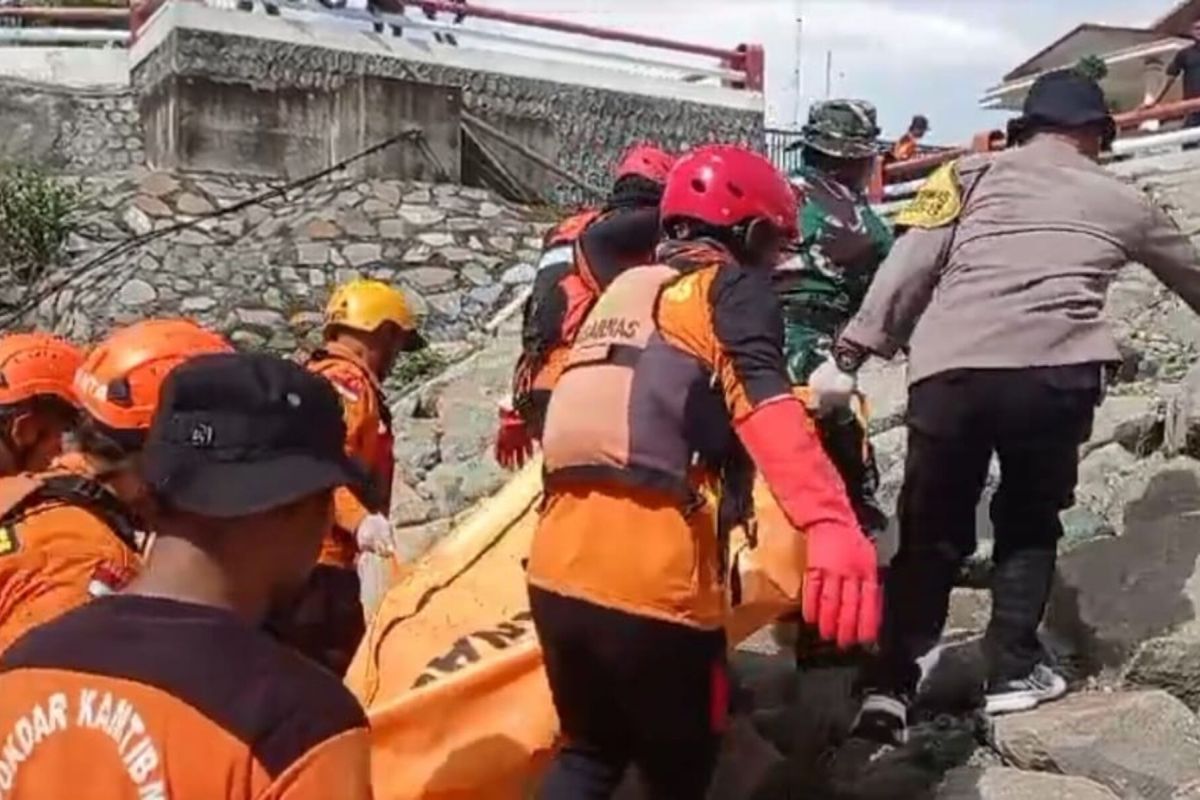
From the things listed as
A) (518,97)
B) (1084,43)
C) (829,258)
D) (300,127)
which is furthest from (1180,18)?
(829,258)

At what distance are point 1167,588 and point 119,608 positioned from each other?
374 cm

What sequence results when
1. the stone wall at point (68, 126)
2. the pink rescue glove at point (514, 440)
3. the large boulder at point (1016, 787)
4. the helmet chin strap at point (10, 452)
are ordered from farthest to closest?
1. the stone wall at point (68, 126)
2. the pink rescue glove at point (514, 440)
3. the large boulder at point (1016, 787)
4. the helmet chin strap at point (10, 452)

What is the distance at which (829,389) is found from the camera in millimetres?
4676

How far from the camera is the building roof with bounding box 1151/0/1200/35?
911 inches

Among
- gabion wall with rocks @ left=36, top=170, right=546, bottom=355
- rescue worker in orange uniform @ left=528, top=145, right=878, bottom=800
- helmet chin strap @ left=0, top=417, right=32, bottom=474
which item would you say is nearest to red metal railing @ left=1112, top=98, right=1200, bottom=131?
gabion wall with rocks @ left=36, top=170, right=546, bottom=355

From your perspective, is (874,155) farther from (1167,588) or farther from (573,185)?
(573,185)

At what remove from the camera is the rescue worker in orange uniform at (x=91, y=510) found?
3.37 metres

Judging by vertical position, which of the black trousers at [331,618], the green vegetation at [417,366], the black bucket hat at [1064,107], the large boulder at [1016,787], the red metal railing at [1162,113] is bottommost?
the green vegetation at [417,366]

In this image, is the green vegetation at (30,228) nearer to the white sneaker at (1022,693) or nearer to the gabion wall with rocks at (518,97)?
the gabion wall with rocks at (518,97)

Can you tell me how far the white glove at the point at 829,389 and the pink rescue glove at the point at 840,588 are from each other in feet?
3.55

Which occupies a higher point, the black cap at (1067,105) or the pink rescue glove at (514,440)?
the black cap at (1067,105)

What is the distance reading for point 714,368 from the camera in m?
3.76

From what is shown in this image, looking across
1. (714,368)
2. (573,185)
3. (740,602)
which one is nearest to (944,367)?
(740,602)

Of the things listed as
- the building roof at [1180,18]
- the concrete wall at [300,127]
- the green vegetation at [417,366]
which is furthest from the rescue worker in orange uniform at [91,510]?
the building roof at [1180,18]
